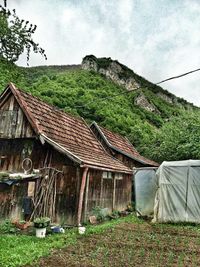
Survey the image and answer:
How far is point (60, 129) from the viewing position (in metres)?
15.0

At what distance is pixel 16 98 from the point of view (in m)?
13.6

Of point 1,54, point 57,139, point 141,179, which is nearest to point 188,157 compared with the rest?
point 141,179

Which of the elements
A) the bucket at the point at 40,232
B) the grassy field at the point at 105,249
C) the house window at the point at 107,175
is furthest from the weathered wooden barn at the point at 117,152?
the bucket at the point at 40,232

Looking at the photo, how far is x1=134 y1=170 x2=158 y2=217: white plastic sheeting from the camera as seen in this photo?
16.8 metres

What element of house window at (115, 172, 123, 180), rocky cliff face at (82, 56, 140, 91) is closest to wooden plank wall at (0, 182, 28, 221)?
house window at (115, 172, 123, 180)

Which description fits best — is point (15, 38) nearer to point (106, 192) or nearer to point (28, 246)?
point (28, 246)

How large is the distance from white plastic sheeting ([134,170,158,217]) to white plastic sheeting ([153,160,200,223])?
5.80ft

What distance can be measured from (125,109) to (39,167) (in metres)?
39.3

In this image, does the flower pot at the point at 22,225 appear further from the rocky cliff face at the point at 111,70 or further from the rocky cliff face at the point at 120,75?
the rocky cliff face at the point at 111,70

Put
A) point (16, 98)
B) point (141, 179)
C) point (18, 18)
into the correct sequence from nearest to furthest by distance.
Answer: point (18, 18) < point (16, 98) < point (141, 179)

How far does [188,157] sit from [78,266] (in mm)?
16758

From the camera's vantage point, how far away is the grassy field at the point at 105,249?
7.40m

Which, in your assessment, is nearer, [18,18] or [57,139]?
[18,18]

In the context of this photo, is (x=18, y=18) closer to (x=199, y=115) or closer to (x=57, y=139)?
(x=57, y=139)
